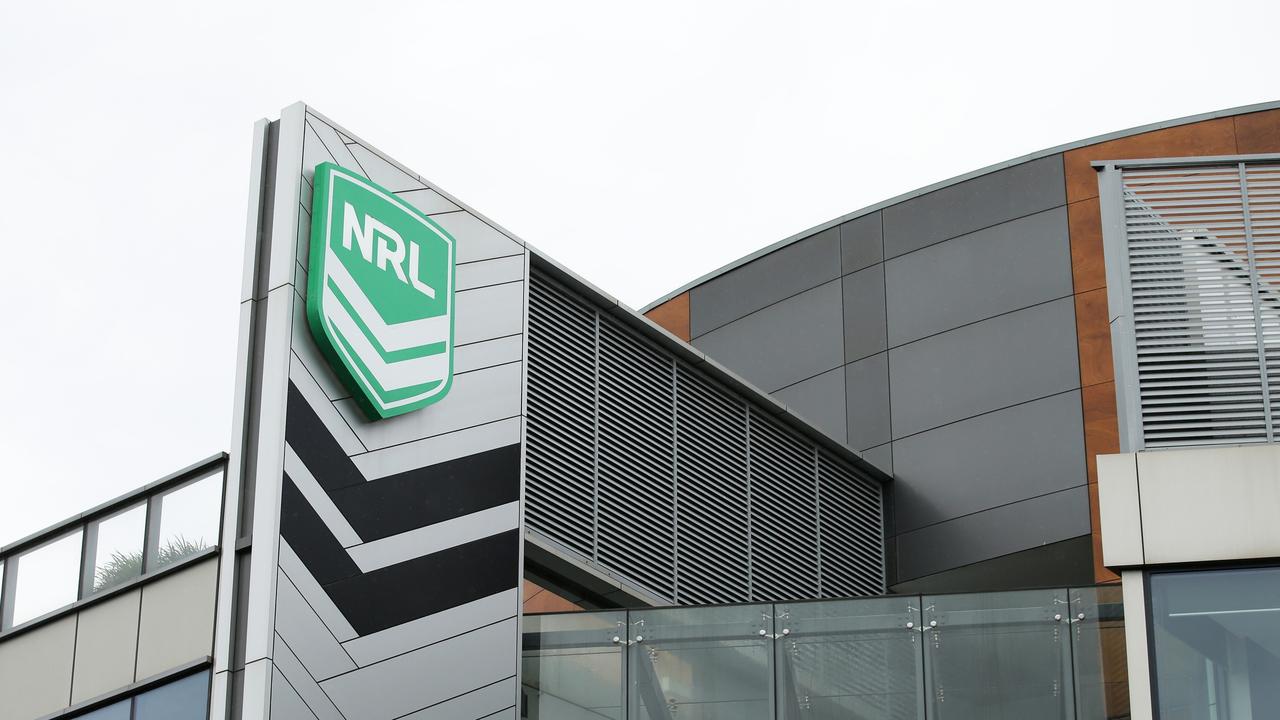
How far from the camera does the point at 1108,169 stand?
58.5ft

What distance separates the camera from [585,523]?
21.9m

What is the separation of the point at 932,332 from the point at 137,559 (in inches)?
501

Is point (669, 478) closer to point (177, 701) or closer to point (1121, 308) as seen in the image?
point (177, 701)

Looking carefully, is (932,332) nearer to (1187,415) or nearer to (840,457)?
(840,457)

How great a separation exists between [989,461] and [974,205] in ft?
13.0

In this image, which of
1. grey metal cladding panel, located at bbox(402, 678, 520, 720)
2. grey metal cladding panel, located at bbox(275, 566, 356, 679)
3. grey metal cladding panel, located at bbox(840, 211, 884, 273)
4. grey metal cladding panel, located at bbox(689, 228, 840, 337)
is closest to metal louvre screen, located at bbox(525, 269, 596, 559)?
grey metal cladding panel, located at bbox(402, 678, 520, 720)

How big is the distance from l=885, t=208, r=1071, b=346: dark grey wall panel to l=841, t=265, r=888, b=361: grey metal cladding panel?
0.15m

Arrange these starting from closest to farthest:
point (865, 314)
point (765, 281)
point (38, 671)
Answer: point (38, 671), point (865, 314), point (765, 281)

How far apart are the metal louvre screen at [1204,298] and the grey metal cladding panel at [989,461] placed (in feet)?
28.5

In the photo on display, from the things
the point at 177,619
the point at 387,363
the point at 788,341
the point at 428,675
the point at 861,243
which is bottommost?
the point at 428,675

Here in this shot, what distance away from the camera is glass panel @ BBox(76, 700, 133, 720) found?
64.4 ft

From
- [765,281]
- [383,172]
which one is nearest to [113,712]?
[383,172]

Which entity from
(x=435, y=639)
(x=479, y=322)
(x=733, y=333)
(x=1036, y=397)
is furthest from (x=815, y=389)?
(x=435, y=639)

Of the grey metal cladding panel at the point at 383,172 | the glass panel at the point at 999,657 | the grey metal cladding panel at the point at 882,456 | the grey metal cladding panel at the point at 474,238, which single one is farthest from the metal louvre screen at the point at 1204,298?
the grey metal cladding panel at the point at 882,456
